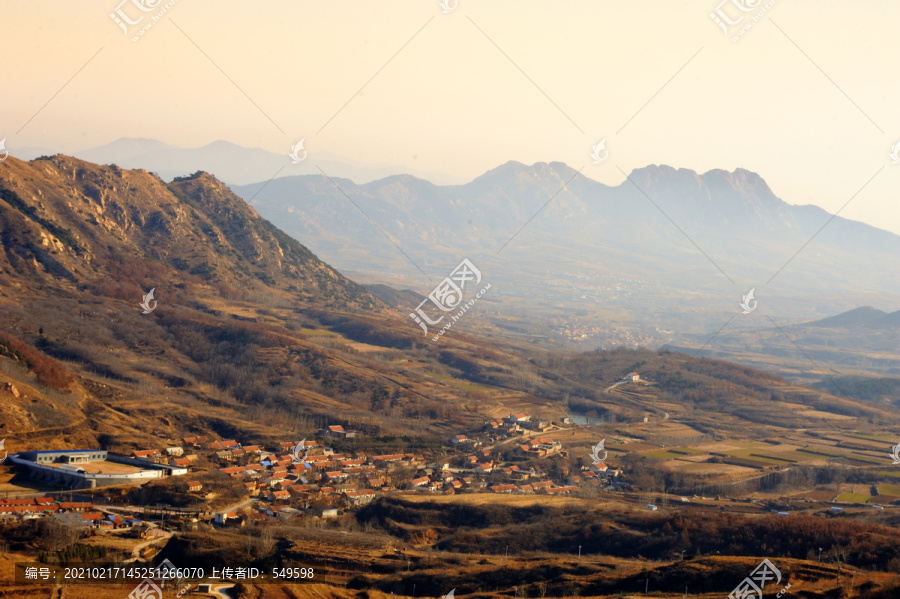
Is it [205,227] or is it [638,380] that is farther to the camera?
[205,227]

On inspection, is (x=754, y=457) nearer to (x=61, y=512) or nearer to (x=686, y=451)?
(x=686, y=451)

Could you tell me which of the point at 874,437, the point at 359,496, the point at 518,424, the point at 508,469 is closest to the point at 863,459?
the point at 874,437

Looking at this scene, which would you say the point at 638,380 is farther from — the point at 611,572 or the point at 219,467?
the point at 611,572

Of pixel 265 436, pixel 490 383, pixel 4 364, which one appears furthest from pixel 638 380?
pixel 4 364

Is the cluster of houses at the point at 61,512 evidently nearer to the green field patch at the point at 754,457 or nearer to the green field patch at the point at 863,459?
the green field patch at the point at 754,457

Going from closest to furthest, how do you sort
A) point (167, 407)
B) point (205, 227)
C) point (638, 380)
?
point (167, 407), point (638, 380), point (205, 227)

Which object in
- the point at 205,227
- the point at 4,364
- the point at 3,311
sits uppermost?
the point at 205,227

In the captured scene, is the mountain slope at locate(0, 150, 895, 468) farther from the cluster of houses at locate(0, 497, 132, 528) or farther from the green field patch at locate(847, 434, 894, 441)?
the cluster of houses at locate(0, 497, 132, 528)

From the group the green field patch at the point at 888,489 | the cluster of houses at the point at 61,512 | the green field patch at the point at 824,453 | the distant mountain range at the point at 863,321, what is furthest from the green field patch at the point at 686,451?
the distant mountain range at the point at 863,321

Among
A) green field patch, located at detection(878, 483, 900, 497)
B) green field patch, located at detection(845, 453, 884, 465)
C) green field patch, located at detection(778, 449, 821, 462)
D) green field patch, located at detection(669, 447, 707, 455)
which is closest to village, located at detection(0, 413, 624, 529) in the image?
green field patch, located at detection(669, 447, 707, 455)
